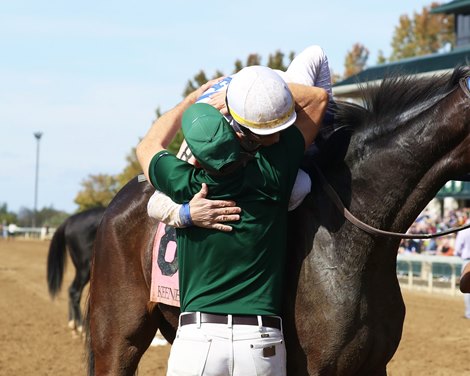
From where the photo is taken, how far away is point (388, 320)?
10.8 feet

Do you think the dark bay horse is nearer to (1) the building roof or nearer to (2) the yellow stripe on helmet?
(2) the yellow stripe on helmet

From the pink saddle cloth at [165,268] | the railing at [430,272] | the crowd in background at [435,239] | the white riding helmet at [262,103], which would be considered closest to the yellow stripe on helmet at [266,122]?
the white riding helmet at [262,103]

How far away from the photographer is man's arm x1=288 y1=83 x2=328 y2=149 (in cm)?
312

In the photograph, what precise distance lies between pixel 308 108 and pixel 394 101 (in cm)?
52

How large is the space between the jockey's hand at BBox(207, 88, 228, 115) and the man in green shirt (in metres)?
0.33

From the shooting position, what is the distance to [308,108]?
316 centimetres

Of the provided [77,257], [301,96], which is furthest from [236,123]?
[77,257]

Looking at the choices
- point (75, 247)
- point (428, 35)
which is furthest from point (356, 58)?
point (75, 247)

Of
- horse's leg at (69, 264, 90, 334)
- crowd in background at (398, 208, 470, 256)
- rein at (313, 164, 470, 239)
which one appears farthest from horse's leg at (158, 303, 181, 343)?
crowd in background at (398, 208, 470, 256)

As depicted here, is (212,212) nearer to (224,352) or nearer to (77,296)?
(224,352)

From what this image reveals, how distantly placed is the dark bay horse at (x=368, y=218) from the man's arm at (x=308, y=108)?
0.34 meters

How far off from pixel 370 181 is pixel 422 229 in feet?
54.0

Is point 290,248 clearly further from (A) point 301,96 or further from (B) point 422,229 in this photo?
(B) point 422,229

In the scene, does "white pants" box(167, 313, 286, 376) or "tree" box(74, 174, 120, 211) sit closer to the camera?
"white pants" box(167, 313, 286, 376)
